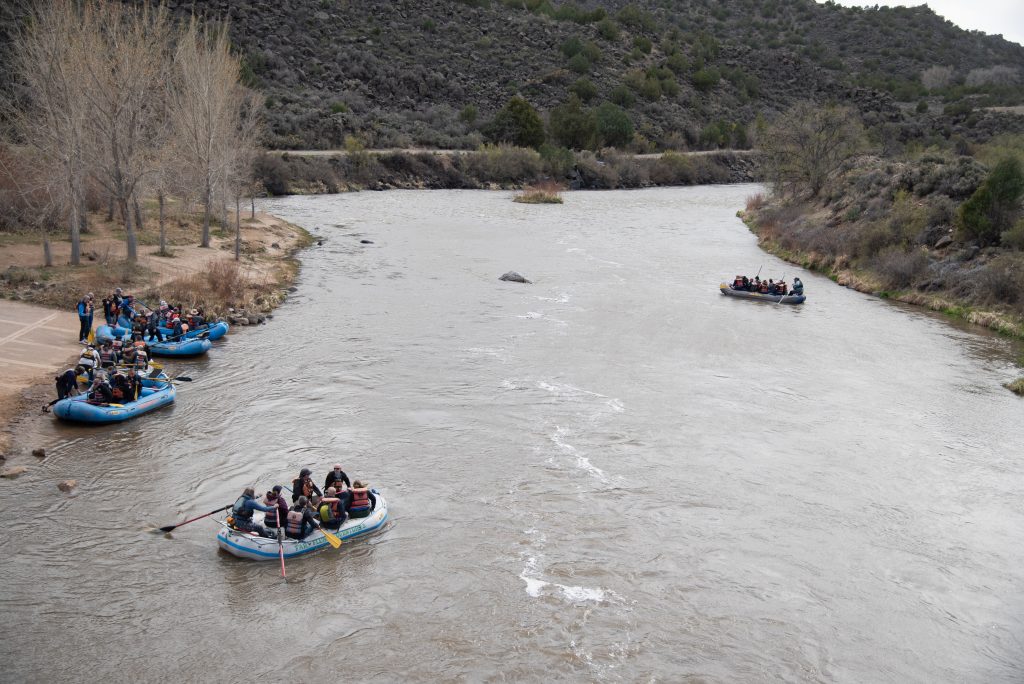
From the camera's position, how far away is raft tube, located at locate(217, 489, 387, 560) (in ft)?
54.4

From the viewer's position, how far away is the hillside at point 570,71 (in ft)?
317

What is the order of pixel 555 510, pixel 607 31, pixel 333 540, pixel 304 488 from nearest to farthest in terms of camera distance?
pixel 333 540
pixel 304 488
pixel 555 510
pixel 607 31

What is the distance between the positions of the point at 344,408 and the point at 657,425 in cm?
868

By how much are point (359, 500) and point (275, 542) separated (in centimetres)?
187

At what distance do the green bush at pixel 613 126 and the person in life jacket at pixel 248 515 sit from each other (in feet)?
298

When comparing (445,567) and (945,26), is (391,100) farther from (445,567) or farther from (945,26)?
(945,26)

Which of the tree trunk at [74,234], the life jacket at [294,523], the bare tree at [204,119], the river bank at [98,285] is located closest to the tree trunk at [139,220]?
the river bank at [98,285]

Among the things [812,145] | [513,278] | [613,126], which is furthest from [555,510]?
[613,126]

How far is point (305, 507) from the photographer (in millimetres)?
17016

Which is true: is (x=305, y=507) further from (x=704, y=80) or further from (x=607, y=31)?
(x=607, y=31)

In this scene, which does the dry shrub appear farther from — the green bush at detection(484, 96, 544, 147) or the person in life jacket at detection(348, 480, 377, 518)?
the green bush at detection(484, 96, 544, 147)

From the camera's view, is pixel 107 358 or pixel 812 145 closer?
pixel 107 358

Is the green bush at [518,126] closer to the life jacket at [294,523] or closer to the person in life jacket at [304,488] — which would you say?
the person in life jacket at [304,488]

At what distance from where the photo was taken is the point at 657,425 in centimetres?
2373
